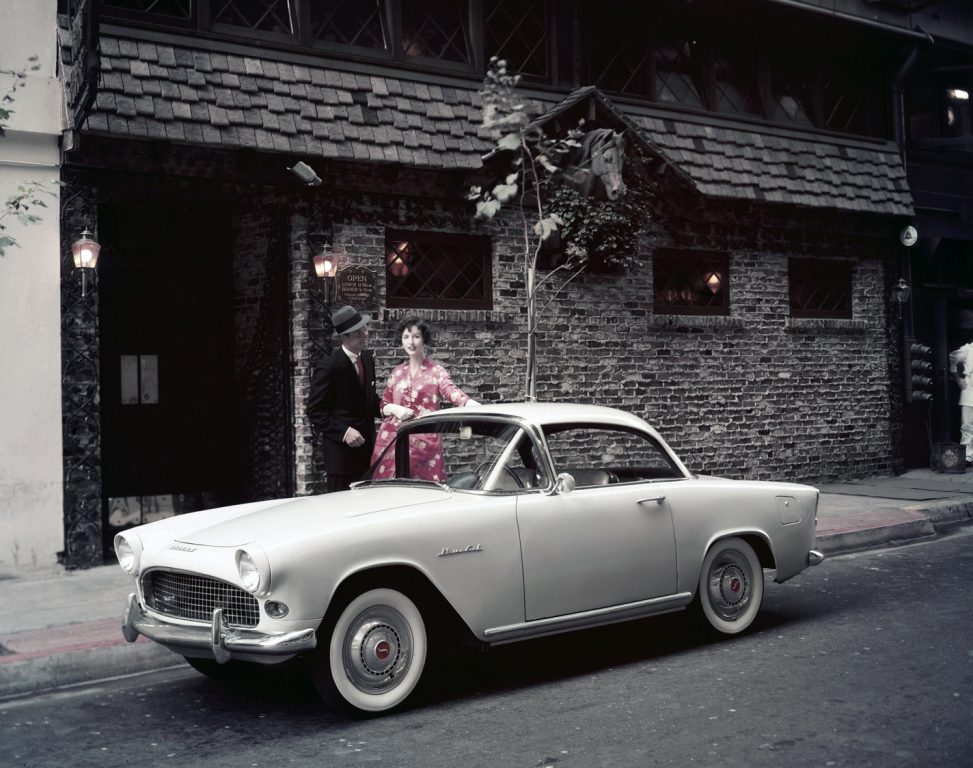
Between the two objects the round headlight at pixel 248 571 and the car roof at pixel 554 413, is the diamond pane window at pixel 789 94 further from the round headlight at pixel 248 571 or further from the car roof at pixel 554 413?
the round headlight at pixel 248 571

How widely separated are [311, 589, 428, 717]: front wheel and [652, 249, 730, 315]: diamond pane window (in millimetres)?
7415

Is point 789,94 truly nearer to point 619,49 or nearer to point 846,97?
point 846,97

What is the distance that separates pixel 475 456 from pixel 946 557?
479 centimetres

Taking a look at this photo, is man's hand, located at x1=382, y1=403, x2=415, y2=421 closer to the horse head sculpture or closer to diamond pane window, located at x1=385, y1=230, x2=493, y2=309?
diamond pane window, located at x1=385, y1=230, x2=493, y2=309

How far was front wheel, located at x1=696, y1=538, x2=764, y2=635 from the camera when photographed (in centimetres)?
582

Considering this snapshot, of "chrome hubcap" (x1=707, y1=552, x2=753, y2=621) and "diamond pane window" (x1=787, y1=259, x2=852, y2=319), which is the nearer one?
"chrome hubcap" (x1=707, y1=552, x2=753, y2=621)

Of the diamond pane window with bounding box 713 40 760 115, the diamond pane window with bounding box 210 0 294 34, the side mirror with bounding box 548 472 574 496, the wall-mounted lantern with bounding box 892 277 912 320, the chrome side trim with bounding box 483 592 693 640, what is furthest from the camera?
the wall-mounted lantern with bounding box 892 277 912 320

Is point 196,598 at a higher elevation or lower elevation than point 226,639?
higher

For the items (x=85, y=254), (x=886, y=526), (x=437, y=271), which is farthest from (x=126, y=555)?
(x=886, y=526)

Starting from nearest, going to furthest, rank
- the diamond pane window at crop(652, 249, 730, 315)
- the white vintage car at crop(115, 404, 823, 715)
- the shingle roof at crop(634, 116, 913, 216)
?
the white vintage car at crop(115, 404, 823, 715) < the shingle roof at crop(634, 116, 913, 216) < the diamond pane window at crop(652, 249, 730, 315)

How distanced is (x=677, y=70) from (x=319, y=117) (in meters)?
4.84

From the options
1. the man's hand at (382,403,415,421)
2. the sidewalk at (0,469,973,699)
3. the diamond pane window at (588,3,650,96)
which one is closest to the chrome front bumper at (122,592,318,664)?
the sidewalk at (0,469,973,699)

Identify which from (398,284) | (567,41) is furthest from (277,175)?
(567,41)

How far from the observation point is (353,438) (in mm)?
7062
